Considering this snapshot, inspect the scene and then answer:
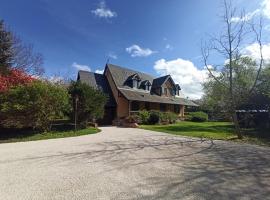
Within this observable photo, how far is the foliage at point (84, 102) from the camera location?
1906cm

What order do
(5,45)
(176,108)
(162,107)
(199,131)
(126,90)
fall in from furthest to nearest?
(176,108) < (162,107) < (126,90) < (5,45) < (199,131)

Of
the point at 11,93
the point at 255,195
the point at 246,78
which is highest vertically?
the point at 246,78

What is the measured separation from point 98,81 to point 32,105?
13398 millimetres

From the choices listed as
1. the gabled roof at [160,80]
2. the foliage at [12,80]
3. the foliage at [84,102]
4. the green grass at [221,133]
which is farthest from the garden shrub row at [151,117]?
the foliage at [12,80]

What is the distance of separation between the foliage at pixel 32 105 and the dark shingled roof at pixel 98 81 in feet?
30.2

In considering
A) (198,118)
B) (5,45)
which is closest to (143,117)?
(198,118)

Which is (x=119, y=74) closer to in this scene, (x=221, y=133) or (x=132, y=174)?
(x=221, y=133)

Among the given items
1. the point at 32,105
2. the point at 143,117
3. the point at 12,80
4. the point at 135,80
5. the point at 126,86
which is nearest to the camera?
the point at 32,105

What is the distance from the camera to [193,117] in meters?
35.8

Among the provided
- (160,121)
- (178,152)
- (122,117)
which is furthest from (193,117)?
(178,152)

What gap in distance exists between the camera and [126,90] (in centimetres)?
2747

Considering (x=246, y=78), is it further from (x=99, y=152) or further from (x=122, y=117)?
(x=99, y=152)

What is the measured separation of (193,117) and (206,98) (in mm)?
6542

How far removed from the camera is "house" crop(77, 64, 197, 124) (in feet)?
86.6
